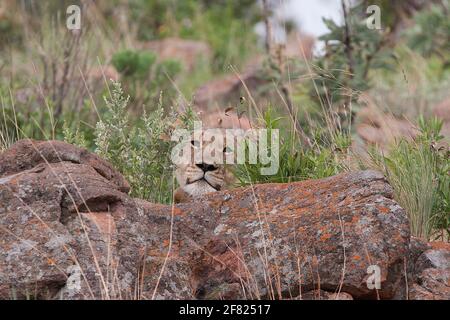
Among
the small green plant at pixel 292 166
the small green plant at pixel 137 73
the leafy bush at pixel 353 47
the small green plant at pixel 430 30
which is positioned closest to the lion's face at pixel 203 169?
the small green plant at pixel 292 166

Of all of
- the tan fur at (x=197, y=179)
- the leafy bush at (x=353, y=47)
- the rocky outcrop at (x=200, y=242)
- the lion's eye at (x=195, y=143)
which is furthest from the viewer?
the leafy bush at (x=353, y=47)

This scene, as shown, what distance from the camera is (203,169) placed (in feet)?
19.6

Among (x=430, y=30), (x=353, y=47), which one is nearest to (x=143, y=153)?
(x=353, y=47)

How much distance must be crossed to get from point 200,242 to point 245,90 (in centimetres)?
418

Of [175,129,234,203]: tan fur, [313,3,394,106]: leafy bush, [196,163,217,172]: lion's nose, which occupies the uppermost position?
[313,3,394,106]: leafy bush

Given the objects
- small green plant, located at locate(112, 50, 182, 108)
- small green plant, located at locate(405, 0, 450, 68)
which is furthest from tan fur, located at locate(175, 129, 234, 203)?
small green plant, located at locate(405, 0, 450, 68)

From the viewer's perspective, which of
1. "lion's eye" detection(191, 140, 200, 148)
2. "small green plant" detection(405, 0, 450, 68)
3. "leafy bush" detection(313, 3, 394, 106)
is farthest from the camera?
"small green plant" detection(405, 0, 450, 68)

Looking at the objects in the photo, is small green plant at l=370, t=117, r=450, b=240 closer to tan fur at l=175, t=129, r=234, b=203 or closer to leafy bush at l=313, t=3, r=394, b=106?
tan fur at l=175, t=129, r=234, b=203

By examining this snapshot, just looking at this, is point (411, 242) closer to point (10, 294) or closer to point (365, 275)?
point (365, 275)

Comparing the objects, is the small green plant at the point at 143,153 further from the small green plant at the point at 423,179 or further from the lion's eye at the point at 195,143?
the small green plant at the point at 423,179

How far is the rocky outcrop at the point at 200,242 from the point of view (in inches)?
177

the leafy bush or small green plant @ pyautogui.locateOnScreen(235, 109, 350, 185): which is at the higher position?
the leafy bush

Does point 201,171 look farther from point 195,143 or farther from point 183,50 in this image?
point 183,50

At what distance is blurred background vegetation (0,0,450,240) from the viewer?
19.8 feet
